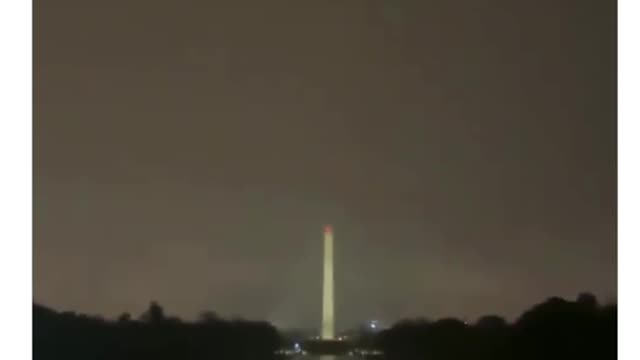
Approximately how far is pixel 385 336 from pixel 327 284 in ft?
0.72

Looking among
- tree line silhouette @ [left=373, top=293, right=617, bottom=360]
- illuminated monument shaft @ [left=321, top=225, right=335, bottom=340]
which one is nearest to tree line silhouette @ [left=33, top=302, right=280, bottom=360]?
illuminated monument shaft @ [left=321, top=225, right=335, bottom=340]

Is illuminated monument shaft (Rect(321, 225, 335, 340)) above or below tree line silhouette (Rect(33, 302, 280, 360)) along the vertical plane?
above

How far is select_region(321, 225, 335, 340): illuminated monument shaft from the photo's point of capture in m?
2.65

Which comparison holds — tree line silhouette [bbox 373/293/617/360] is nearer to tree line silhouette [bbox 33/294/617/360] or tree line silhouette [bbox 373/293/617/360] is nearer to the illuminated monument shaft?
tree line silhouette [bbox 33/294/617/360]

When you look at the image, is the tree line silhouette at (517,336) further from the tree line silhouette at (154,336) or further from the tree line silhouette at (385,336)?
the tree line silhouette at (154,336)

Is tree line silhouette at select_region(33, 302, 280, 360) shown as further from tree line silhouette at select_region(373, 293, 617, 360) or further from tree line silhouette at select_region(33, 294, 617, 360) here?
tree line silhouette at select_region(373, 293, 617, 360)

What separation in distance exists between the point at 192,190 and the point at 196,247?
162mm

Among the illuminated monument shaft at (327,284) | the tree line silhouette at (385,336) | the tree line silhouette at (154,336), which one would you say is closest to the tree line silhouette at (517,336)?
the tree line silhouette at (385,336)

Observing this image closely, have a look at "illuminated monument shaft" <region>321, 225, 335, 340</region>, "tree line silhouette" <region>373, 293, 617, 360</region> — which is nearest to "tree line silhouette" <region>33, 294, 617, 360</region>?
"tree line silhouette" <region>373, 293, 617, 360</region>

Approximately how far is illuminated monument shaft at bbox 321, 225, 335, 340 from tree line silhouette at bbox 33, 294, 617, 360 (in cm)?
11

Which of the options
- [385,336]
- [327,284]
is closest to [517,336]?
[385,336]

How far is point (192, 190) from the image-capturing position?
2.72 metres

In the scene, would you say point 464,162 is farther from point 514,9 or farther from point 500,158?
point 514,9
